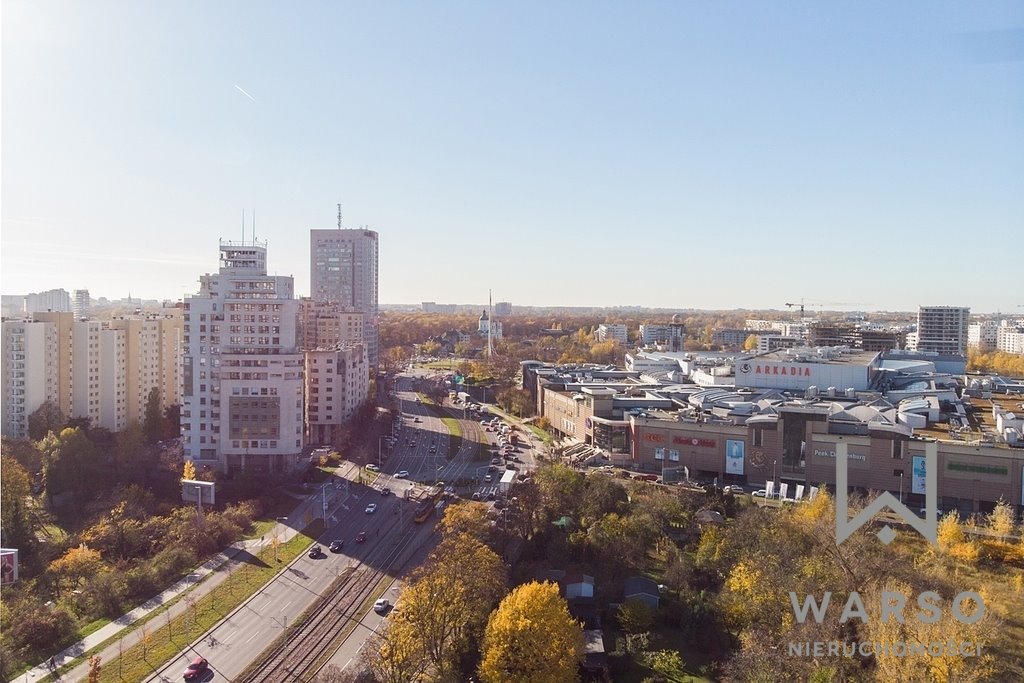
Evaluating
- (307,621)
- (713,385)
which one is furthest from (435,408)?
(307,621)

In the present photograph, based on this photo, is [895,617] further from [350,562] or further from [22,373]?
[22,373]

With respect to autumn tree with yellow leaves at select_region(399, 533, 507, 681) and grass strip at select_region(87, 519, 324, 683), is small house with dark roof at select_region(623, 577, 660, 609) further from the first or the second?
grass strip at select_region(87, 519, 324, 683)

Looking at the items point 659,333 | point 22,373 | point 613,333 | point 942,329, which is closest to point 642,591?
point 22,373

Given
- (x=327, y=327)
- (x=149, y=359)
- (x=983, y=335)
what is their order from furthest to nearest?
(x=983, y=335)
(x=327, y=327)
(x=149, y=359)

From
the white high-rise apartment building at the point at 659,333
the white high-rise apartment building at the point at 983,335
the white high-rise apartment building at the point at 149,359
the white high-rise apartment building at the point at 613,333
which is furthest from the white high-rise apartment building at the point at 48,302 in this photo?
the white high-rise apartment building at the point at 983,335

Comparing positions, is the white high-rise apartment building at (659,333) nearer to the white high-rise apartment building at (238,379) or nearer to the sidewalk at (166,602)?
the white high-rise apartment building at (238,379)

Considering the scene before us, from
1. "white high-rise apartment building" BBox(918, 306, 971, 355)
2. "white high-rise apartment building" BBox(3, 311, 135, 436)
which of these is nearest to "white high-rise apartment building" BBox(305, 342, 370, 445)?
"white high-rise apartment building" BBox(3, 311, 135, 436)
